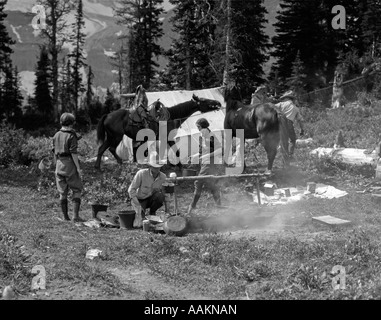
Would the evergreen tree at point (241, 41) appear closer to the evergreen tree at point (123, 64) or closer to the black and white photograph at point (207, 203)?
the black and white photograph at point (207, 203)

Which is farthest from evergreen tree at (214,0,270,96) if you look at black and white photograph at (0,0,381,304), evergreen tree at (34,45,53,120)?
evergreen tree at (34,45,53,120)

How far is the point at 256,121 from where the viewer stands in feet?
43.8

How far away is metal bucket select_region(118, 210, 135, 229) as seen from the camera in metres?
8.82

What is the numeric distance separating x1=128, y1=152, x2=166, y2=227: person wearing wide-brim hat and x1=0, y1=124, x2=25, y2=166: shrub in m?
9.80

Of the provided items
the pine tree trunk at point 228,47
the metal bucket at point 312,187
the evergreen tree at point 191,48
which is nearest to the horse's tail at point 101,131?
the metal bucket at point 312,187

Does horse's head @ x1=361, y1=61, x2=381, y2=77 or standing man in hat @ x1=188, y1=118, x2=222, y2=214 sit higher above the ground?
horse's head @ x1=361, y1=61, x2=381, y2=77

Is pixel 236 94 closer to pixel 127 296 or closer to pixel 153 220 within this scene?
pixel 153 220

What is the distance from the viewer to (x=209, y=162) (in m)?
9.96

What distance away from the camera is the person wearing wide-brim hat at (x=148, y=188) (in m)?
9.09

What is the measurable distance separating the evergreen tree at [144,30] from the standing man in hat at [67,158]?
30230 mm

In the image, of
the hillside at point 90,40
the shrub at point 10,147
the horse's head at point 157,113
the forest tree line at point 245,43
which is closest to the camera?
the horse's head at point 157,113

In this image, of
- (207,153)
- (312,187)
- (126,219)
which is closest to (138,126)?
(207,153)

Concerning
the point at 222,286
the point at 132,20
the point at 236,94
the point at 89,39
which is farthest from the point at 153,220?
the point at 89,39

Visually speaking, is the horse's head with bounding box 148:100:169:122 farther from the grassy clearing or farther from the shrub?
the shrub
